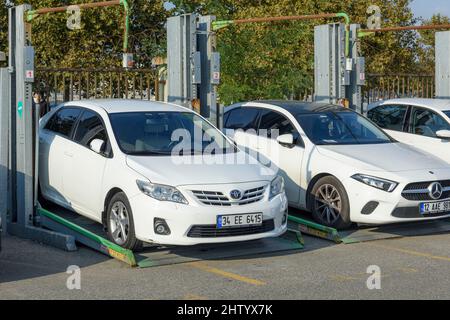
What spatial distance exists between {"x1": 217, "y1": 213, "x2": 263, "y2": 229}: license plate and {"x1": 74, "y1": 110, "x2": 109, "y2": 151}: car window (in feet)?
5.93

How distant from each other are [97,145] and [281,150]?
293 centimetres

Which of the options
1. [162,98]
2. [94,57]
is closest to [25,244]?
[162,98]

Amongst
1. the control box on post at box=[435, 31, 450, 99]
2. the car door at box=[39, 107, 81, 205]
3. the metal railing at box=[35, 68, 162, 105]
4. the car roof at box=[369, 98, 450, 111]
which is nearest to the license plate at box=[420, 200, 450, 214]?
the car roof at box=[369, 98, 450, 111]

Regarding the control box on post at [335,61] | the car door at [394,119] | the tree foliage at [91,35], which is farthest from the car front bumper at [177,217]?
the tree foliage at [91,35]

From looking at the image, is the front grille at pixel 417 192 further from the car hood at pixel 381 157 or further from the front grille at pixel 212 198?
the front grille at pixel 212 198

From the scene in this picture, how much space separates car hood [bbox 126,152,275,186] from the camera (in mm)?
7570

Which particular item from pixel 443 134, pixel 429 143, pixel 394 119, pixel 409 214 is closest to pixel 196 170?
pixel 409 214

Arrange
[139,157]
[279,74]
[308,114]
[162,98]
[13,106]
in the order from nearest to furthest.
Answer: [139,157]
[13,106]
[308,114]
[162,98]
[279,74]

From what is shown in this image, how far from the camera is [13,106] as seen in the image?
891 cm

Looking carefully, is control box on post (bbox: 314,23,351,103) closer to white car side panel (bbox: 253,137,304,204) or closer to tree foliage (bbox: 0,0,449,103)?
tree foliage (bbox: 0,0,449,103)

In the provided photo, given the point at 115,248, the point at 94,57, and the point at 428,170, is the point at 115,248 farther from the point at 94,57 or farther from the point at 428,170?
the point at 94,57

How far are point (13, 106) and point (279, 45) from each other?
8789mm

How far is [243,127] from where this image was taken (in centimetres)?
1119

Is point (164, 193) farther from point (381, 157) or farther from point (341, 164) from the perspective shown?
point (381, 157)
